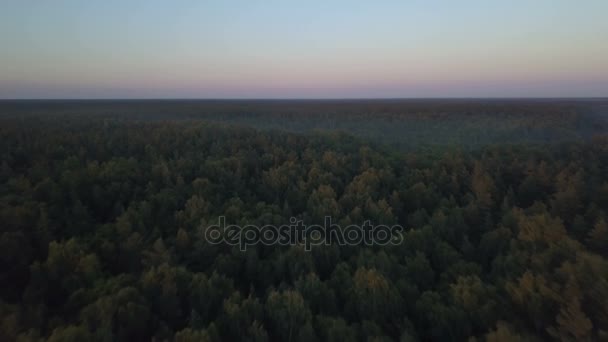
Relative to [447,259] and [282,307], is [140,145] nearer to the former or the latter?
[282,307]

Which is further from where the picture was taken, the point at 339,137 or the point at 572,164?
the point at 339,137

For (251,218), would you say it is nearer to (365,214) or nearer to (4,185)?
(365,214)

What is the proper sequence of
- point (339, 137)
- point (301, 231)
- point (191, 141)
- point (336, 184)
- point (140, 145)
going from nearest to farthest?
1. point (301, 231)
2. point (336, 184)
3. point (140, 145)
4. point (191, 141)
5. point (339, 137)


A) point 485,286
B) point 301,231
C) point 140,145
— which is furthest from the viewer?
point 140,145

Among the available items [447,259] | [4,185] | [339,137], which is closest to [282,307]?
[447,259]

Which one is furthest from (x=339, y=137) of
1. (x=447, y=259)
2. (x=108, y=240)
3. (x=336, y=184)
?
(x=108, y=240)

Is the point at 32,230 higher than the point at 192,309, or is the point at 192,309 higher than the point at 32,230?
the point at 32,230
